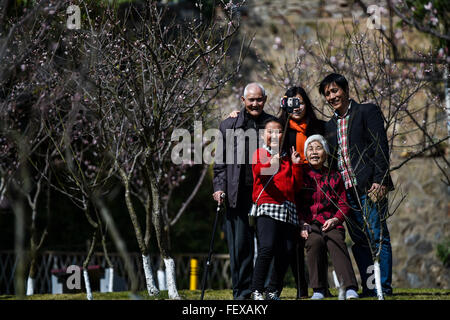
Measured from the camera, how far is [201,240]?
37.6 ft

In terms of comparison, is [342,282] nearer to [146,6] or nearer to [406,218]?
[146,6]

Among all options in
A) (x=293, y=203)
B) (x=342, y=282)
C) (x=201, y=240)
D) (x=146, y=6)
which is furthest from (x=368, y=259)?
(x=201, y=240)

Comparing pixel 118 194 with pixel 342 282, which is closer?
pixel 342 282

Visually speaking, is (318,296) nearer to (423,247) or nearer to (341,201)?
(341,201)

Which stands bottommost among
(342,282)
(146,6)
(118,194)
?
(342,282)

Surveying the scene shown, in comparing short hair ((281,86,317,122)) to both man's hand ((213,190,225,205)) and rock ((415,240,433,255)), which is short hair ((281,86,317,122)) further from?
rock ((415,240,433,255))

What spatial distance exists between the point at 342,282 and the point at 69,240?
7.31m

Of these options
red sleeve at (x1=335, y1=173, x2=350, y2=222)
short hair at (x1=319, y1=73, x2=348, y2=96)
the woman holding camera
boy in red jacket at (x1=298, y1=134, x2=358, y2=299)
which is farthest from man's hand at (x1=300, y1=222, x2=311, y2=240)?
short hair at (x1=319, y1=73, x2=348, y2=96)

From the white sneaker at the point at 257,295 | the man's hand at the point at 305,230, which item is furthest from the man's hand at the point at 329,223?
the white sneaker at the point at 257,295

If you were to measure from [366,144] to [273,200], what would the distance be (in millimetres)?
1021

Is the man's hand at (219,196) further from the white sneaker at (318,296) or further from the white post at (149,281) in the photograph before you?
the white post at (149,281)

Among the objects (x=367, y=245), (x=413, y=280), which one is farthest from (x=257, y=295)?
(x=413, y=280)

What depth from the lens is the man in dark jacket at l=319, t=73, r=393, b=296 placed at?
5.13 m

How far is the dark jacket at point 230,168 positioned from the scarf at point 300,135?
0.23 m
